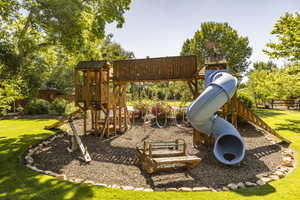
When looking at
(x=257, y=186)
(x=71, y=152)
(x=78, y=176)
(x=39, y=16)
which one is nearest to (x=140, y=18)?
(x=39, y=16)

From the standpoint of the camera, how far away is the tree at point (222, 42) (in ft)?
114

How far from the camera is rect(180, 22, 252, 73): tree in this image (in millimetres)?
34750

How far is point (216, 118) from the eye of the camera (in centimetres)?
864

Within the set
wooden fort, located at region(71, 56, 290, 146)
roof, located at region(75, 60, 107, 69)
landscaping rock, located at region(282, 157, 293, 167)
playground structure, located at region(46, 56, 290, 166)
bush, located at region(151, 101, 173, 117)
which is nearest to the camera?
landscaping rock, located at region(282, 157, 293, 167)

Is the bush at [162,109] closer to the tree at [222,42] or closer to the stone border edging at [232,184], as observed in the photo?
the stone border edging at [232,184]

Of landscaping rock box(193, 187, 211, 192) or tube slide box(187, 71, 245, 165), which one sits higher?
tube slide box(187, 71, 245, 165)

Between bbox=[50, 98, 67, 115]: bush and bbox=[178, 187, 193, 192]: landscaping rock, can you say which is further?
bbox=[50, 98, 67, 115]: bush

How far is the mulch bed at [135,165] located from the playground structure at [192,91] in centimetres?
58

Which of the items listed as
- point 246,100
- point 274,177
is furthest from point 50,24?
point 246,100

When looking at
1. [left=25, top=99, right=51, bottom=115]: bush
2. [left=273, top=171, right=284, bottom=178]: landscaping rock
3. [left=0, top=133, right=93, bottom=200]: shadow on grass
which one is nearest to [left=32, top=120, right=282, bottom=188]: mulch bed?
[left=273, top=171, right=284, bottom=178]: landscaping rock

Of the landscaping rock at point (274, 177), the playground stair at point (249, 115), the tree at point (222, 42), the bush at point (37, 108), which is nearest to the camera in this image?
the landscaping rock at point (274, 177)

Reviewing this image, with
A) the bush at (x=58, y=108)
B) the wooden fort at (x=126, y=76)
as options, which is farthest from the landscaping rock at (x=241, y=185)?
the bush at (x=58, y=108)

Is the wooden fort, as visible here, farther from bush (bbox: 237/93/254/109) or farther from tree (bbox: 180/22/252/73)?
tree (bbox: 180/22/252/73)

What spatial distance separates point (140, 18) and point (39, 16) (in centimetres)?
642
